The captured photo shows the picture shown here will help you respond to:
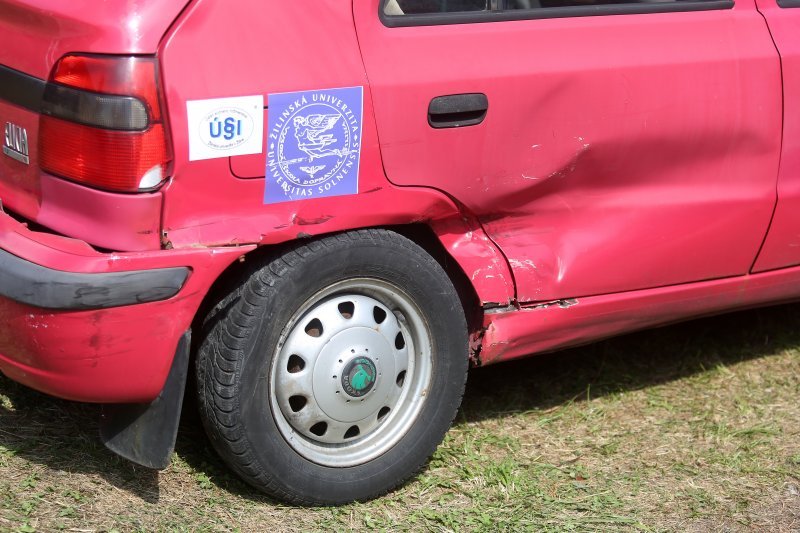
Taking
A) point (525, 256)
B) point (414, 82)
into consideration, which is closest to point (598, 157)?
point (525, 256)

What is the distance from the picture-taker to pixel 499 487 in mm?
3254

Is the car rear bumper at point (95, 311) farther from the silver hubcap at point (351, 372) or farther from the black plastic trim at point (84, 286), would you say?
the silver hubcap at point (351, 372)

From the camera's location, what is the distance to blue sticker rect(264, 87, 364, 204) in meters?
2.60

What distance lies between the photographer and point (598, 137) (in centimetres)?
312

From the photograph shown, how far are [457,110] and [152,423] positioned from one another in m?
1.19

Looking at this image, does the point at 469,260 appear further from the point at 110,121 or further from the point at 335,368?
the point at 110,121

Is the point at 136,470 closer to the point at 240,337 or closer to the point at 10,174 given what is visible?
the point at 240,337

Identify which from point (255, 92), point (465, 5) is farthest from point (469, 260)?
point (255, 92)

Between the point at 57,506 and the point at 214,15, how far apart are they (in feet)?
4.63

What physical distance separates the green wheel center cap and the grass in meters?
0.37

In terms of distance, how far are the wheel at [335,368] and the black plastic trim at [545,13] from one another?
595 mm

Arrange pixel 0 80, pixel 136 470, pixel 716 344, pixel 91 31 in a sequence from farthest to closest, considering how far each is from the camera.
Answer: pixel 716 344
pixel 136 470
pixel 0 80
pixel 91 31

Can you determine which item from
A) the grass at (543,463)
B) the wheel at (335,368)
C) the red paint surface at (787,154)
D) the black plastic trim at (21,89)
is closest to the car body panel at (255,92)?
the wheel at (335,368)

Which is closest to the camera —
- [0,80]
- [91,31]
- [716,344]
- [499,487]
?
[91,31]
